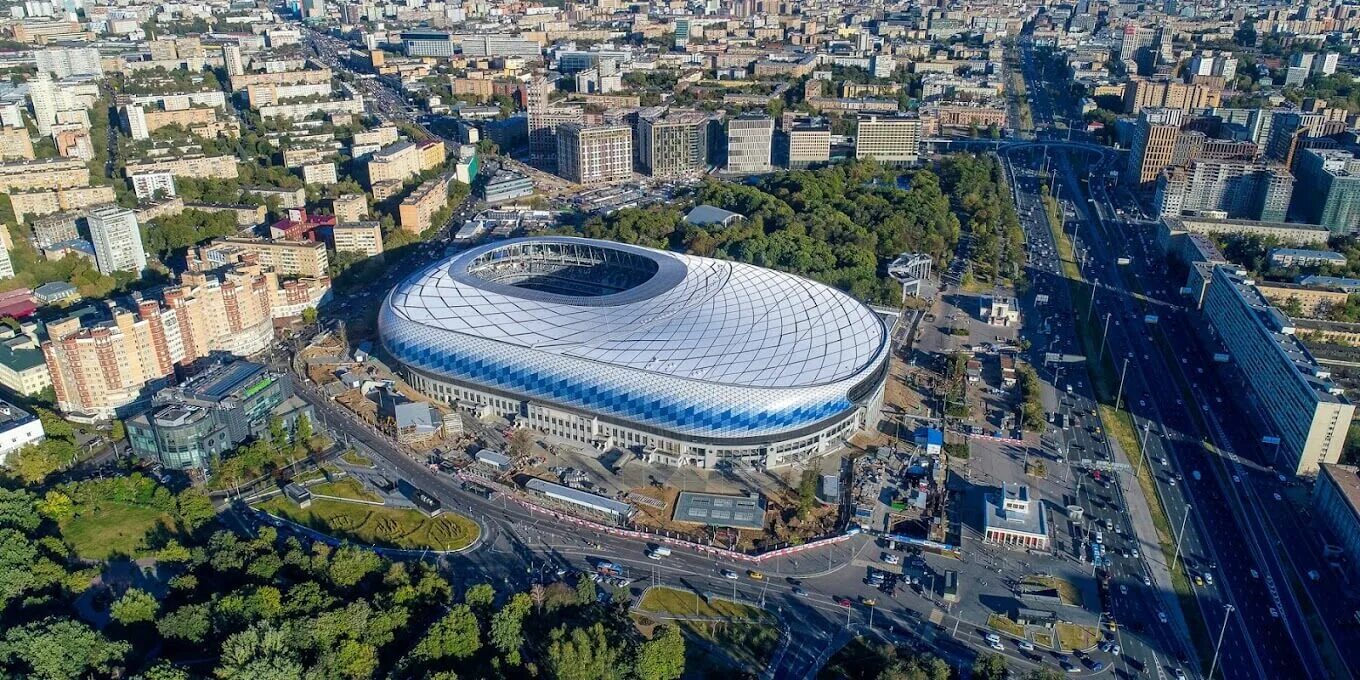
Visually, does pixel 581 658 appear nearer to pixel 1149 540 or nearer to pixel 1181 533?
pixel 1149 540

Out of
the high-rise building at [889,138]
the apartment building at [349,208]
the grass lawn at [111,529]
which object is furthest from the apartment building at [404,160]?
the grass lawn at [111,529]

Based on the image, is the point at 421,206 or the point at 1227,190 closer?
the point at 421,206

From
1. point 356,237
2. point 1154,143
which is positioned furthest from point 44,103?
point 1154,143

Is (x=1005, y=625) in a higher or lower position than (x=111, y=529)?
lower

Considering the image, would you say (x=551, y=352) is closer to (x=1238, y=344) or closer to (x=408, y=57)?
(x=1238, y=344)

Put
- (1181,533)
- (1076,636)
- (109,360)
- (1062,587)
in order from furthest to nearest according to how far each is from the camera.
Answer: (109,360)
(1181,533)
(1062,587)
(1076,636)

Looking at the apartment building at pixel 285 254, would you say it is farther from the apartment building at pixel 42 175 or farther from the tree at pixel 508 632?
the tree at pixel 508 632

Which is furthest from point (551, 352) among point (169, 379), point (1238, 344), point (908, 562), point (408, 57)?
point (408, 57)

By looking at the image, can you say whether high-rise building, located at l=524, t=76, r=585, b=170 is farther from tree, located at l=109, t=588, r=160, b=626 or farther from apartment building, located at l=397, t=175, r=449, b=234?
tree, located at l=109, t=588, r=160, b=626
